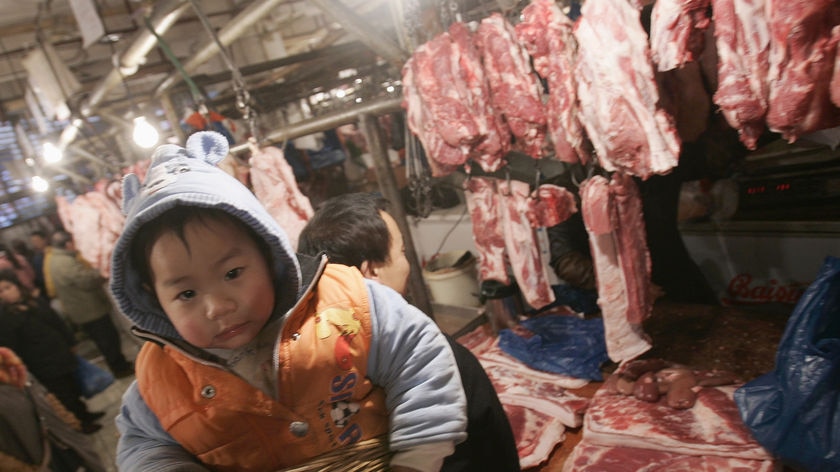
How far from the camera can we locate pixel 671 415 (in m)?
2.79

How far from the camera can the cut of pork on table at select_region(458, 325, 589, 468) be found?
2.95 m

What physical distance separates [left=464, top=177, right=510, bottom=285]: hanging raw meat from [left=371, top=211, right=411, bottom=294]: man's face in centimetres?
166

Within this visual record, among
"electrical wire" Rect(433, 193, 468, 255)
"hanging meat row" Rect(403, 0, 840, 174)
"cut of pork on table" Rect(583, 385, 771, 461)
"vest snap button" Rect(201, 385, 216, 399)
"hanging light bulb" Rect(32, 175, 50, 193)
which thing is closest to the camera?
"vest snap button" Rect(201, 385, 216, 399)

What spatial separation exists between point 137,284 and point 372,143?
8.10ft

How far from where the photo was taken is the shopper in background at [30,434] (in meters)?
3.13

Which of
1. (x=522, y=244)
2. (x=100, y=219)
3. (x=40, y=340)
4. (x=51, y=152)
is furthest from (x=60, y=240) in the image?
(x=522, y=244)

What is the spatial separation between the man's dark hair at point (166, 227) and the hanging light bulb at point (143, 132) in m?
4.29

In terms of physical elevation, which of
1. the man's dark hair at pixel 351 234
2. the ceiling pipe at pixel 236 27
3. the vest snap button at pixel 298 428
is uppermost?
the ceiling pipe at pixel 236 27

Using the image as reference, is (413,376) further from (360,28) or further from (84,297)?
(84,297)

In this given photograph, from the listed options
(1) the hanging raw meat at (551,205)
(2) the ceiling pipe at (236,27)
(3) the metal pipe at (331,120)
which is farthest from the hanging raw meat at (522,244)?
(2) the ceiling pipe at (236,27)

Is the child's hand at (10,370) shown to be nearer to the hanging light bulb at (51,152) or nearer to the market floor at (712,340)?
the market floor at (712,340)

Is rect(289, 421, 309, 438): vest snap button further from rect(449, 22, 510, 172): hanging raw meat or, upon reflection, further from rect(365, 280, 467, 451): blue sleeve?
rect(449, 22, 510, 172): hanging raw meat

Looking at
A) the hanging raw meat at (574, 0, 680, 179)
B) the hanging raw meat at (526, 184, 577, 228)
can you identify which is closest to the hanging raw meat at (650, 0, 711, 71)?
the hanging raw meat at (574, 0, 680, 179)

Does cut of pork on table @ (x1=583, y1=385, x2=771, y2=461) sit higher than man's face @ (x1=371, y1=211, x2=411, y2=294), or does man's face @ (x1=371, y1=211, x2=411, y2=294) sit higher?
man's face @ (x1=371, y1=211, x2=411, y2=294)
